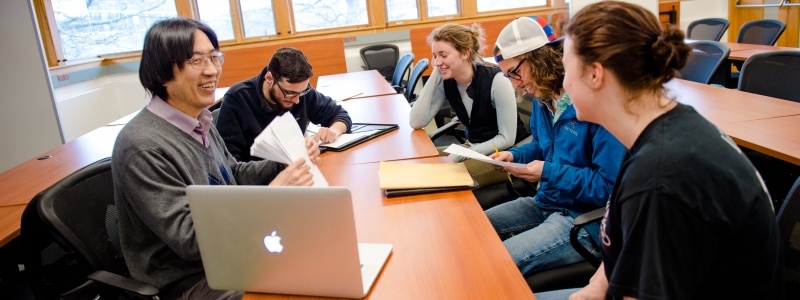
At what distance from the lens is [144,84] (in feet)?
4.67

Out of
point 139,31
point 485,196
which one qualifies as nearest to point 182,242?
point 485,196

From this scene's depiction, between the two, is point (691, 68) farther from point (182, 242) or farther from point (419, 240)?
point (182, 242)

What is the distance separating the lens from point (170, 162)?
132 cm

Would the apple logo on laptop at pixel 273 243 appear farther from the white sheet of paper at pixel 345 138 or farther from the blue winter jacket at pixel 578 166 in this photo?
the white sheet of paper at pixel 345 138

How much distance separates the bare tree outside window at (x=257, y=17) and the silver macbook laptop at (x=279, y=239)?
243 inches

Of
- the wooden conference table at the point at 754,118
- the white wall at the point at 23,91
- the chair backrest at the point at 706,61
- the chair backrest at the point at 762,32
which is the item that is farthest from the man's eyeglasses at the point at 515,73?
the chair backrest at the point at 762,32

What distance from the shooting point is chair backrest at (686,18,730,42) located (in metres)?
5.04

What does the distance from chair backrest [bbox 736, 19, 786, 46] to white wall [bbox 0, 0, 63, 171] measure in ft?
18.7

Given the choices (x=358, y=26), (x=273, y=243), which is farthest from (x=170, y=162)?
(x=358, y=26)

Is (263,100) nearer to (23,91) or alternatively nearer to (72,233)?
(72,233)

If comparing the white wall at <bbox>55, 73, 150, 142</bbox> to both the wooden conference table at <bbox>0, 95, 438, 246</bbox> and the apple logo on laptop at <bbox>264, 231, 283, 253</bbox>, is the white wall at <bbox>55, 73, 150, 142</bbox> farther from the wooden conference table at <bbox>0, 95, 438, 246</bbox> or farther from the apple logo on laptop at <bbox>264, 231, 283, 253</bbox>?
the apple logo on laptop at <bbox>264, 231, 283, 253</bbox>

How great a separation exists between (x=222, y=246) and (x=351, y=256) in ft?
0.85

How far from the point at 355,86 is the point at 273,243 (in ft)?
11.4

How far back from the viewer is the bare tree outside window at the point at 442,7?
23.0ft
